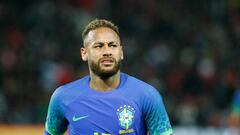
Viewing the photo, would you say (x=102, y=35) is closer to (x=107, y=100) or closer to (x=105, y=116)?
(x=107, y=100)

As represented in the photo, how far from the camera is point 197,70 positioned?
14.9 metres

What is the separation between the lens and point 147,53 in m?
15.4

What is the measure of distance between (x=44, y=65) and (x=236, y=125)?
3.95 metres

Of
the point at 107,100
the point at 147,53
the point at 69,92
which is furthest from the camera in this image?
the point at 147,53

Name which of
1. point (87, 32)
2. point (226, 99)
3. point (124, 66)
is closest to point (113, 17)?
point (124, 66)

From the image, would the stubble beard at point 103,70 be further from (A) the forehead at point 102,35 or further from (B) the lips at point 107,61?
(A) the forehead at point 102,35

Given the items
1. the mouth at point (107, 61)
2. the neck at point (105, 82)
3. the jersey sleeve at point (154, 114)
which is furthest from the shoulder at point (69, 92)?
the jersey sleeve at point (154, 114)

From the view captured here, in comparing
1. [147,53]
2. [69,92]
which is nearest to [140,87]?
[69,92]

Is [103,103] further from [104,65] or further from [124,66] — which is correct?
[124,66]

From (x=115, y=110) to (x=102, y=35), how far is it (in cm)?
51

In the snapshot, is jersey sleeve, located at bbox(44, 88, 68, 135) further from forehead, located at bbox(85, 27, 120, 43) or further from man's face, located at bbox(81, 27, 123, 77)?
forehead, located at bbox(85, 27, 120, 43)

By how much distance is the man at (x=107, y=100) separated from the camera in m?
4.77

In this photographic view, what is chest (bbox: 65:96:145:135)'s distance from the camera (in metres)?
4.76

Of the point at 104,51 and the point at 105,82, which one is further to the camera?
the point at 105,82
